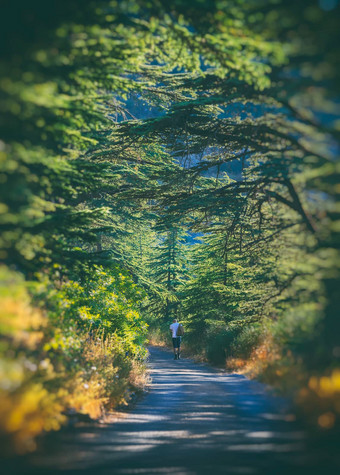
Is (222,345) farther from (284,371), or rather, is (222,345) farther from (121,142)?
(284,371)

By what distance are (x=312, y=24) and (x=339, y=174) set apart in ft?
6.33

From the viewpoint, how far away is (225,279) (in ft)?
82.2

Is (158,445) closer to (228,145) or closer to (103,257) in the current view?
(103,257)

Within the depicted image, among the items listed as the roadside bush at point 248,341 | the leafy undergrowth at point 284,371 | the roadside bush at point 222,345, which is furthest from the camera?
the roadside bush at point 222,345

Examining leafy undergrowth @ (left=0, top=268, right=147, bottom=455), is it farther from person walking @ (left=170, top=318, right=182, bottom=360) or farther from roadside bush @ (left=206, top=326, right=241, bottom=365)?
person walking @ (left=170, top=318, right=182, bottom=360)

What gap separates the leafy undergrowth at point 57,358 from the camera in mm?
4859

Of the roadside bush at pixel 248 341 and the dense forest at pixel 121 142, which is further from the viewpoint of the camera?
the roadside bush at pixel 248 341

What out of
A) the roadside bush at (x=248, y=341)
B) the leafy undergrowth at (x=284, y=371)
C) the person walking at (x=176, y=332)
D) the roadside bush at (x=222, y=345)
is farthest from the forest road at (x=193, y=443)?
the person walking at (x=176, y=332)

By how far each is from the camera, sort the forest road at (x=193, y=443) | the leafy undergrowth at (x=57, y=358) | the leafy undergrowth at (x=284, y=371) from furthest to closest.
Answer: the leafy undergrowth at (x=284, y=371)
the forest road at (x=193, y=443)
the leafy undergrowth at (x=57, y=358)

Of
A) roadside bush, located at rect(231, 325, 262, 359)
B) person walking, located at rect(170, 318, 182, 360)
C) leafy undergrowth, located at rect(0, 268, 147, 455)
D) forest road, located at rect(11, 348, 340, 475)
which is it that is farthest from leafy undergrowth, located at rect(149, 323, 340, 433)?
leafy undergrowth, located at rect(0, 268, 147, 455)

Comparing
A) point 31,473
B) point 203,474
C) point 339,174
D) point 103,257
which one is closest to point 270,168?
point 103,257

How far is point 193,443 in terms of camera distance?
662cm

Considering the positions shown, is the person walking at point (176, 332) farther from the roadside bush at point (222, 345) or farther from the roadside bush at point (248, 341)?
the roadside bush at point (248, 341)

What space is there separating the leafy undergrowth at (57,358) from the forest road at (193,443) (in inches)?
16.6
